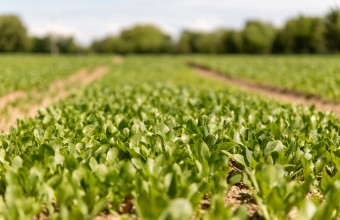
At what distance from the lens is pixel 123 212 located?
3621 millimetres

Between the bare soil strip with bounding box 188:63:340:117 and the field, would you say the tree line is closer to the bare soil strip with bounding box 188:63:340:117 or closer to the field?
the bare soil strip with bounding box 188:63:340:117

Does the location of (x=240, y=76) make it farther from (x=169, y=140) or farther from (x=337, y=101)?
(x=169, y=140)

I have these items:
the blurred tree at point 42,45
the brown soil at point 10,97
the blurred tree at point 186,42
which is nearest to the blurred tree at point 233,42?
the blurred tree at point 186,42

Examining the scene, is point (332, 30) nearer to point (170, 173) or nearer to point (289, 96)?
point (289, 96)

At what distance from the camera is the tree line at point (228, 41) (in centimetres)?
8344

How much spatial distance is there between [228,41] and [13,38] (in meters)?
53.4

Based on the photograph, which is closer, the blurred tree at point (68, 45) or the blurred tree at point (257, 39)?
the blurred tree at point (257, 39)

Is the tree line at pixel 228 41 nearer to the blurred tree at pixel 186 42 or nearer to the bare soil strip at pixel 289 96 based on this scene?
the blurred tree at pixel 186 42

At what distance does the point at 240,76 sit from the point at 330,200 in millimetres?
25554

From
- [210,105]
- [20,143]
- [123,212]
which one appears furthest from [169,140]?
[210,105]

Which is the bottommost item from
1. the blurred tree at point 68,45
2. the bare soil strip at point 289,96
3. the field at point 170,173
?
the blurred tree at point 68,45

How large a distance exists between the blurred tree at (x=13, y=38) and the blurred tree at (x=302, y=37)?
6116cm

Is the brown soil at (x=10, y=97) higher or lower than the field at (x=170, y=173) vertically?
lower

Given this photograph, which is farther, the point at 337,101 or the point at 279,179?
the point at 337,101
